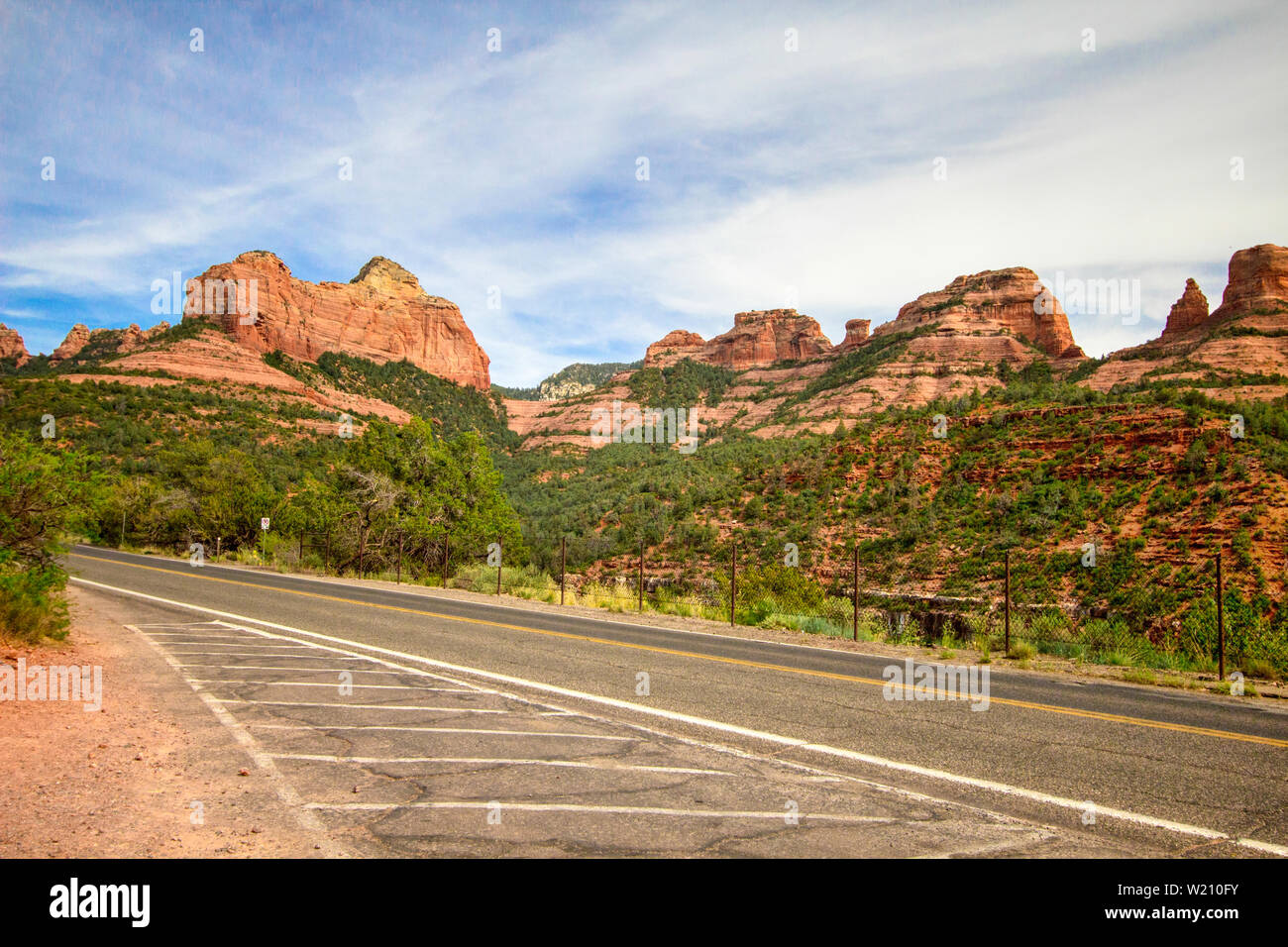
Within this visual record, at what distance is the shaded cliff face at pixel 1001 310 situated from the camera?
84.4 m

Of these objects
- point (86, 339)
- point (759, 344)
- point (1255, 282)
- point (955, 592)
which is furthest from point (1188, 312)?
point (86, 339)

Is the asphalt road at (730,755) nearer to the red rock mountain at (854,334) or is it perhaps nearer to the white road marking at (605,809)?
the white road marking at (605,809)

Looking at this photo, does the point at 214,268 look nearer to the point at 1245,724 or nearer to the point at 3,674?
the point at 3,674

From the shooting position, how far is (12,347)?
475 ft

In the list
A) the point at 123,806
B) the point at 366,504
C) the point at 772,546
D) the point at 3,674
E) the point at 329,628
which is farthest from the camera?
the point at 772,546

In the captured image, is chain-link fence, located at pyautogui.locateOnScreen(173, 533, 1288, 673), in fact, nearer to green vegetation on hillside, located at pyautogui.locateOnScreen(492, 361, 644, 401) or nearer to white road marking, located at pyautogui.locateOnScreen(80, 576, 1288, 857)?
white road marking, located at pyautogui.locateOnScreen(80, 576, 1288, 857)

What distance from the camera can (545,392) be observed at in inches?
7028

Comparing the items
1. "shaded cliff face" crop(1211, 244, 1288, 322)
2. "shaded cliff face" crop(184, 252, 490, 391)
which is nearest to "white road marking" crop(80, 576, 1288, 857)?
"shaded cliff face" crop(1211, 244, 1288, 322)

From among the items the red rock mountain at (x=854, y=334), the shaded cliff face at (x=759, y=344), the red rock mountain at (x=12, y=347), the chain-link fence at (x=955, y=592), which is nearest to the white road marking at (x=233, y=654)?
the chain-link fence at (x=955, y=592)

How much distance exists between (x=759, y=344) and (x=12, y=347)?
154172 millimetres

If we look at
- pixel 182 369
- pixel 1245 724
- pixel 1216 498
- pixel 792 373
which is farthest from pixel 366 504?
pixel 792 373

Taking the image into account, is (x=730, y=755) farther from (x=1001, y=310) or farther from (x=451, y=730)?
(x=1001, y=310)

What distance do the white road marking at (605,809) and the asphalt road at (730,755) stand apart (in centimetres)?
2
